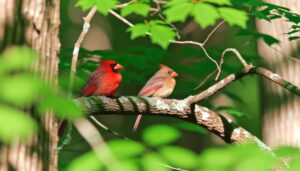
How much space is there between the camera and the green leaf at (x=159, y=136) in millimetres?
1243

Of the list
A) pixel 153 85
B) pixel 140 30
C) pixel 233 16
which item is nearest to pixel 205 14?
pixel 233 16

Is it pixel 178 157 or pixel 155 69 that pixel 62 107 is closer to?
pixel 178 157

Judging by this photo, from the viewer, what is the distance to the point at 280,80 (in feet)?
12.0

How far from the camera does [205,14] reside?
2.29m

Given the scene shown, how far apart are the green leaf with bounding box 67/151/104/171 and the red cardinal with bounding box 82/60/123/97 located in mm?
4273

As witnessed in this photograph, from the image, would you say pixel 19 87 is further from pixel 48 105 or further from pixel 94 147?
pixel 94 147

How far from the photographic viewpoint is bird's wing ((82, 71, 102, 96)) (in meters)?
5.32

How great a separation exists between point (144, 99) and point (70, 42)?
11163 millimetres

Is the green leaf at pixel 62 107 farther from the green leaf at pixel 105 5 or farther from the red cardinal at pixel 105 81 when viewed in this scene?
the red cardinal at pixel 105 81

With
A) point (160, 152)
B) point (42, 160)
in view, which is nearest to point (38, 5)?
point (42, 160)

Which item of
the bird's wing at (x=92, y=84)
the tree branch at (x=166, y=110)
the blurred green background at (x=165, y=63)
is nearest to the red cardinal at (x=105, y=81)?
the bird's wing at (x=92, y=84)

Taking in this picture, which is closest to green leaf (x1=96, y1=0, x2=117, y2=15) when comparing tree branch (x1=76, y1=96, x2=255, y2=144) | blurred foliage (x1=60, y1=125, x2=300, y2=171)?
tree branch (x1=76, y1=96, x2=255, y2=144)

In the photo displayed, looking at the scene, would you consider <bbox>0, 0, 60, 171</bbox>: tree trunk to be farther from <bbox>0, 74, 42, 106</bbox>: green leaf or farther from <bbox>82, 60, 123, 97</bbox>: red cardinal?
<bbox>82, 60, 123, 97</bbox>: red cardinal

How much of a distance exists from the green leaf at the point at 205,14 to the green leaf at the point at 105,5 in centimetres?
56
